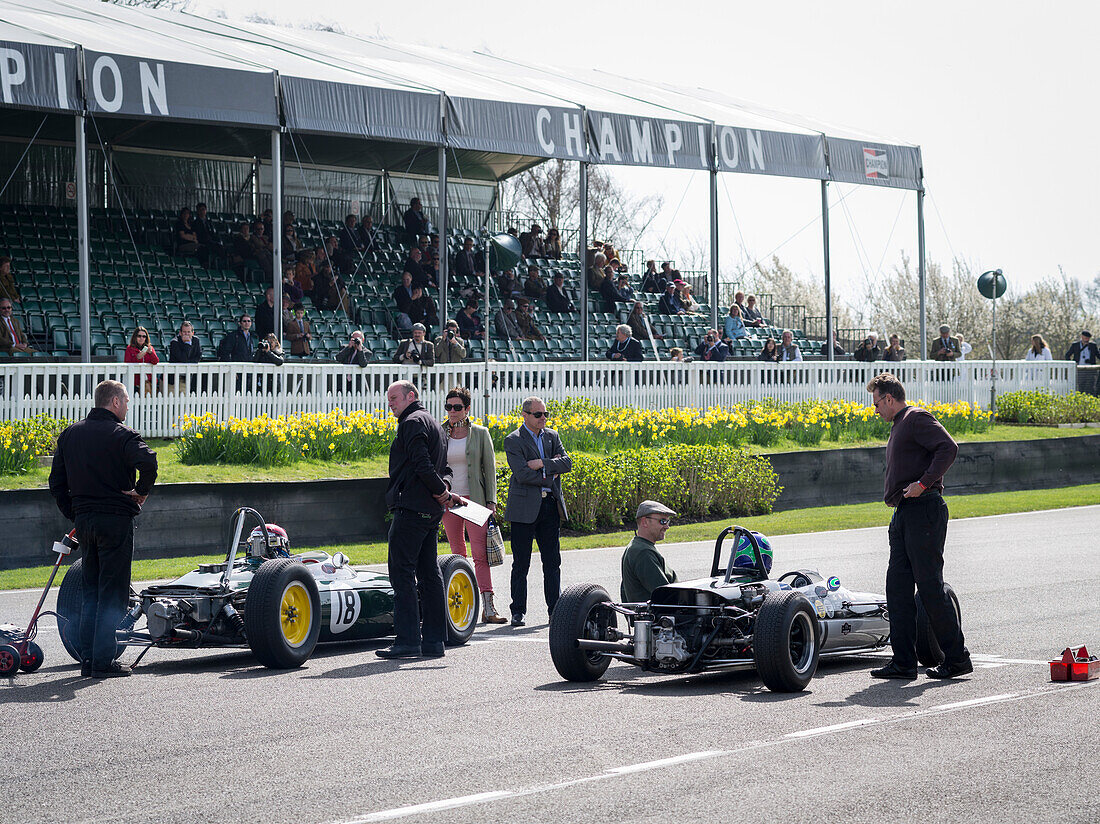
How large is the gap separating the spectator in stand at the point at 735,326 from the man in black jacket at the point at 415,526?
25.4 m

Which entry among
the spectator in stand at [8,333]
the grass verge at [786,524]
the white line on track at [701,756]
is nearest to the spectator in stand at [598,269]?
the grass verge at [786,524]

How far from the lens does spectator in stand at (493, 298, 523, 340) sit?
3281cm

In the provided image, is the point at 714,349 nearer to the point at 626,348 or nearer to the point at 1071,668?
the point at 626,348

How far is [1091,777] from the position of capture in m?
6.54

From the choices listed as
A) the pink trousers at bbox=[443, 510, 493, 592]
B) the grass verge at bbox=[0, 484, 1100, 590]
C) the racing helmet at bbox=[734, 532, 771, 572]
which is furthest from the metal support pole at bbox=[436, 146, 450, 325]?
the racing helmet at bbox=[734, 532, 771, 572]

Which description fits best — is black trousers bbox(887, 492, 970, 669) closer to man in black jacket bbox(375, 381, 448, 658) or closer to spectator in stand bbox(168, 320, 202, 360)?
man in black jacket bbox(375, 381, 448, 658)

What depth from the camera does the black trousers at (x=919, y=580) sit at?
30.9 ft

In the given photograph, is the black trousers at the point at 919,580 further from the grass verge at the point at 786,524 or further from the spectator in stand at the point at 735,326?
the spectator in stand at the point at 735,326

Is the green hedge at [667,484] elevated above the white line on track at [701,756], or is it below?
above

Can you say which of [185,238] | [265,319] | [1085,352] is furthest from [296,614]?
[1085,352]

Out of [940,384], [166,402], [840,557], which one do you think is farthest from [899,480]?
[940,384]

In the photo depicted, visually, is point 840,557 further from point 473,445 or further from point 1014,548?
point 473,445

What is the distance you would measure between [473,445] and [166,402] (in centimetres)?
1007

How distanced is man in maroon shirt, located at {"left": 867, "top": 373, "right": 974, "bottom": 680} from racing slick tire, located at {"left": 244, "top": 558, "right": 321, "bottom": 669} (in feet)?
13.5
